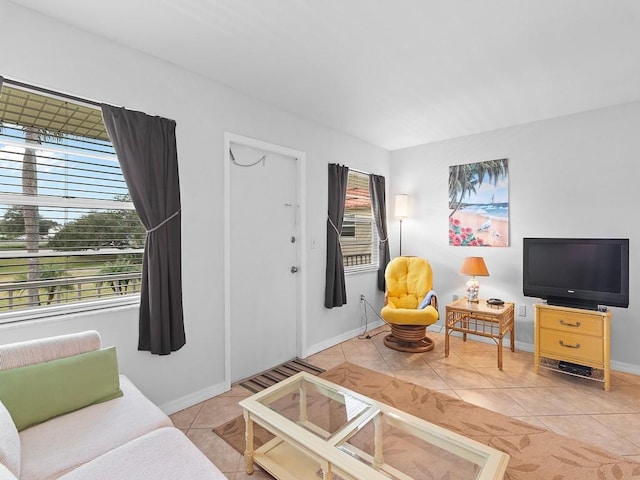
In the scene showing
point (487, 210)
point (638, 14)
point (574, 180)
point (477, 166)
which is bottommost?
point (487, 210)

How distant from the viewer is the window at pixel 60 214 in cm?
187

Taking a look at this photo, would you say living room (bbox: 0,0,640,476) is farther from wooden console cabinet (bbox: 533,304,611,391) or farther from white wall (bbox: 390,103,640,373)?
wooden console cabinet (bbox: 533,304,611,391)

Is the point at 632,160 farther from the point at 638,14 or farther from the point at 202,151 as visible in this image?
the point at 202,151

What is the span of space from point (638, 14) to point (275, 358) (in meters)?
3.60

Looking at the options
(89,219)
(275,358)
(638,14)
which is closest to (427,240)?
(275,358)

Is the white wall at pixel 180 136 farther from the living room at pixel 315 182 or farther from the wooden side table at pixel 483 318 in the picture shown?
the wooden side table at pixel 483 318

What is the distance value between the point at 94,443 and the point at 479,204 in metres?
4.06

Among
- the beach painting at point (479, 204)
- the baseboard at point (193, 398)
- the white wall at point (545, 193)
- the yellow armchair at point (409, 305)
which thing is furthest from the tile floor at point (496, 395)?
the beach painting at point (479, 204)

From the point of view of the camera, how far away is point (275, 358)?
3.29 m

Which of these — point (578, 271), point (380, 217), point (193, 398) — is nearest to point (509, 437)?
point (578, 271)

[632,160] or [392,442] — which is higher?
[632,160]

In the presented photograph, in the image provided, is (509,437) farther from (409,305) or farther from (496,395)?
(409,305)

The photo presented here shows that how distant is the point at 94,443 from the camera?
140 cm

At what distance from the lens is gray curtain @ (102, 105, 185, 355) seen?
216 centimetres
